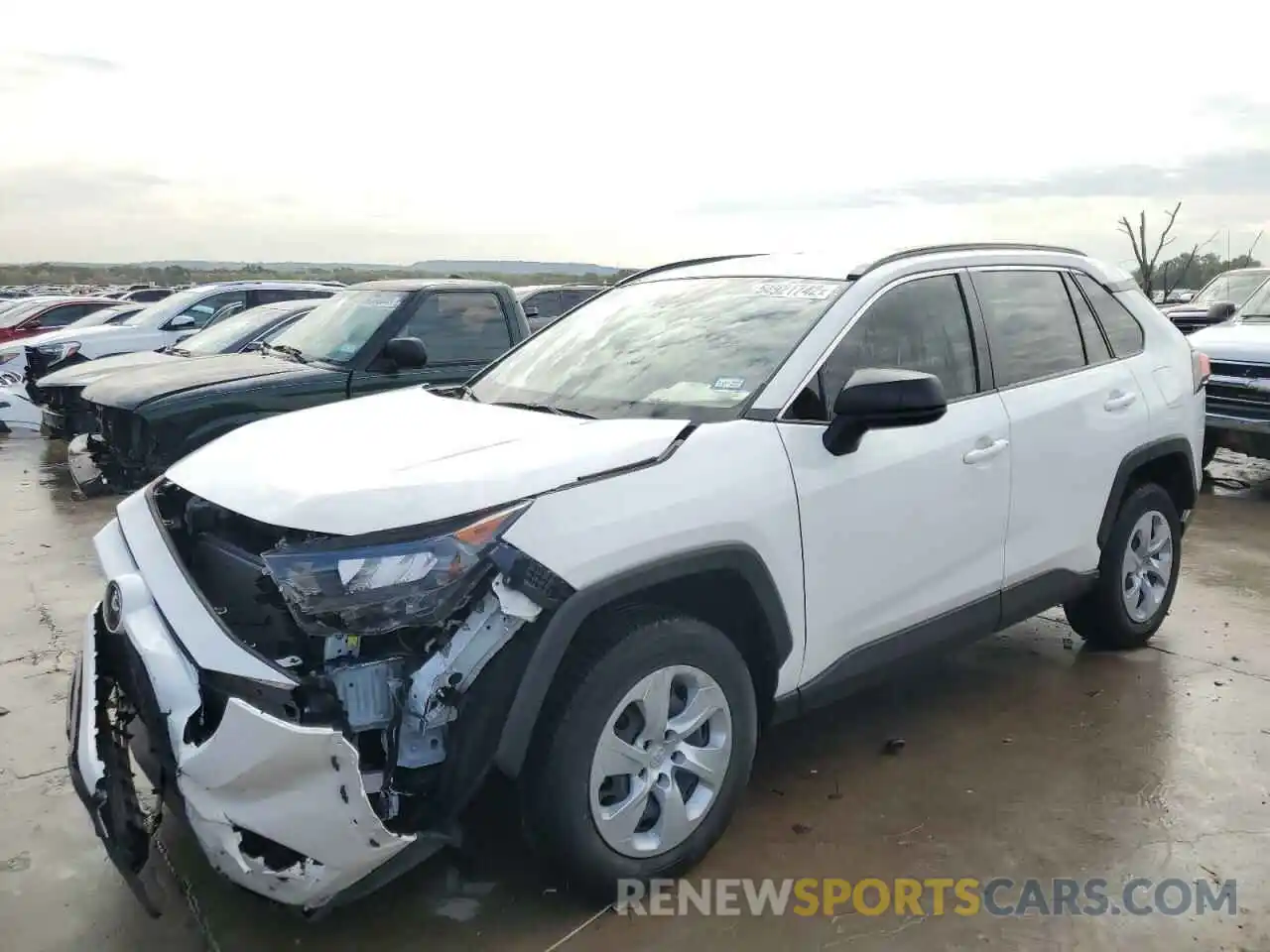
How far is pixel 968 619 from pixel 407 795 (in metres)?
2.18

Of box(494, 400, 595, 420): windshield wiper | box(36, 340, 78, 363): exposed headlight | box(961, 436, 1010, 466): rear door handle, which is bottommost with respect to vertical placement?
box(36, 340, 78, 363): exposed headlight

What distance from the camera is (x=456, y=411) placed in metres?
3.59

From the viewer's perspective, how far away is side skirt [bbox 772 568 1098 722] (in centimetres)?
334

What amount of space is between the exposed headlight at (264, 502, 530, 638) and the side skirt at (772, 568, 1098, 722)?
47.8 inches

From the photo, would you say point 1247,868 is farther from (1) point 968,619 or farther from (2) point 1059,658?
(2) point 1059,658

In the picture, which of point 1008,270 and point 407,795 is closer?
point 407,795

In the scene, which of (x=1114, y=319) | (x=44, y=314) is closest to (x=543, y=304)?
(x=44, y=314)

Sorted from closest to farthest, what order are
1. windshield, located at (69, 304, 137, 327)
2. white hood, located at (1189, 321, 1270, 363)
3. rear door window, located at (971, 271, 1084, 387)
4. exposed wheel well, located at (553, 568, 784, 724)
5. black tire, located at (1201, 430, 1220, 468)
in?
exposed wheel well, located at (553, 568, 784, 724)
rear door window, located at (971, 271, 1084, 387)
white hood, located at (1189, 321, 1270, 363)
black tire, located at (1201, 430, 1220, 468)
windshield, located at (69, 304, 137, 327)

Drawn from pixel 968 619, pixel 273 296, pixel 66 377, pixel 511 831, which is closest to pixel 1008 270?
pixel 968 619

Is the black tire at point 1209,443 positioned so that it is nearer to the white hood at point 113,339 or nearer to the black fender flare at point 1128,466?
the black fender flare at point 1128,466

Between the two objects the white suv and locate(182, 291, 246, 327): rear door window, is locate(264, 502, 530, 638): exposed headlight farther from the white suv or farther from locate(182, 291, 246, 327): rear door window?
locate(182, 291, 246, 327): rear door window

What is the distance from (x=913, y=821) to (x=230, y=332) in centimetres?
827

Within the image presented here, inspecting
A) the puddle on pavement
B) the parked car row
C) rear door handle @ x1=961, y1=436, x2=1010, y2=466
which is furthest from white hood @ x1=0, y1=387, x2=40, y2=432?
the puddle on pavement

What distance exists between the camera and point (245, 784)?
237 centimetres
